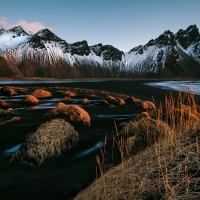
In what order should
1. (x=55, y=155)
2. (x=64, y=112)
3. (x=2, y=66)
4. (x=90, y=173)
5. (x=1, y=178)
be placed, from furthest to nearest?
(x=2, y=66), (x=64, y=112), (x=55, y=155), (x=90, y=173), (x=1, y=178)

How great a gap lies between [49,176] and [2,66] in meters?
192

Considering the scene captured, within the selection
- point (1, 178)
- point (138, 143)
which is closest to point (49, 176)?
point (1, 178)

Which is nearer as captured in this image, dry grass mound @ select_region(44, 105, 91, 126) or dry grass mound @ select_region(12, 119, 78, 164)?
dry grass mound @ select_region(12, 119, 78, 164)

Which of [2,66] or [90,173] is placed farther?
[2,66]

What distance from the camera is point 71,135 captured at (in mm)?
8586

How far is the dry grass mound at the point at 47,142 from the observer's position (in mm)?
6996

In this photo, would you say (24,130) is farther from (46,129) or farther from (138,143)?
(138,143)

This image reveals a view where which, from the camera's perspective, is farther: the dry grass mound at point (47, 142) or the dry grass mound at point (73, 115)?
the dry grass mound at point (73, 115)

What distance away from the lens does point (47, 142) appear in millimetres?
7430

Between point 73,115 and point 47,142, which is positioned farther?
point 73,115

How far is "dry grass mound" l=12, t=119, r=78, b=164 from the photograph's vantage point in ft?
23.0

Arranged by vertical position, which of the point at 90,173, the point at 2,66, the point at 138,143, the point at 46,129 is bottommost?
the point at 90,173

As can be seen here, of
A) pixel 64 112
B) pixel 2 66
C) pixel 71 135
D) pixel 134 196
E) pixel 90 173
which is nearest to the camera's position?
pixel 134 196

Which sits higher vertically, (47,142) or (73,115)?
(73,115)
